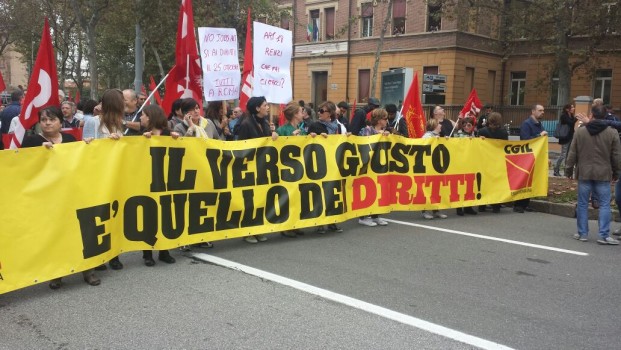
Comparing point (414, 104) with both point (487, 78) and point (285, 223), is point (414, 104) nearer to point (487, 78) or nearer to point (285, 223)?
point (285, 223)

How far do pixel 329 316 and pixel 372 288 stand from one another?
32.9 inches

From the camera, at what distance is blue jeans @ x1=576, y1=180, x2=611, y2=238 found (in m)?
7.25

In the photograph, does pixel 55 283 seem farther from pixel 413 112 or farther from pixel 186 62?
pixel 413 112

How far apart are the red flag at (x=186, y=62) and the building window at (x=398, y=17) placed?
1106 inches

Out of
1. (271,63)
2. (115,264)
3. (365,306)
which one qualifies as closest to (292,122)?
(271,63)

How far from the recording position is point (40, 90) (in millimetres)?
5352

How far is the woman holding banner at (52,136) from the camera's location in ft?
16.5

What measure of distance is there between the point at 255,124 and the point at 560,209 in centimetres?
587

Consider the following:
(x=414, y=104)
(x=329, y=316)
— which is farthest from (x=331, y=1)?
(x=329, y=316)

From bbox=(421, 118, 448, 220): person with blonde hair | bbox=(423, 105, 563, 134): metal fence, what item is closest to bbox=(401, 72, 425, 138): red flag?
bbox=(421, 118, 448, 220): person with blonde hair

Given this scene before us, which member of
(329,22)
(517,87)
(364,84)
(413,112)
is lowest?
(413,112)

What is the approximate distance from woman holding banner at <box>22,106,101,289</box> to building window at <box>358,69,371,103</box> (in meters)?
31.9

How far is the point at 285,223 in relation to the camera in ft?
22.7

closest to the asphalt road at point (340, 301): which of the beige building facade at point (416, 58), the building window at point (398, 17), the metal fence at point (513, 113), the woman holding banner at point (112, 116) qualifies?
the woman holding banner at point (112, 116)
